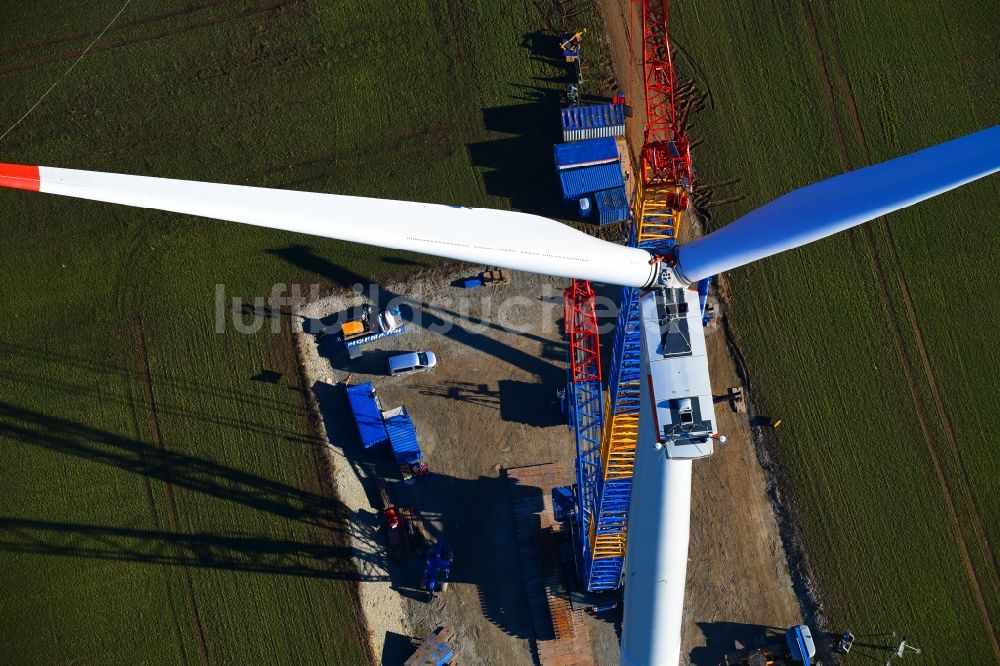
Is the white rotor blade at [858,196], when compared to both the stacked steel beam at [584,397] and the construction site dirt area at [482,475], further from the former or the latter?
the construction site dirt area at [482,475]

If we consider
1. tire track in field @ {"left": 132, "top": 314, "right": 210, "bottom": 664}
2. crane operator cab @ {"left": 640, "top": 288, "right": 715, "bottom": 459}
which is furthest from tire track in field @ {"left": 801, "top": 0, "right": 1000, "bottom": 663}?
tire track in field @ {"left": 132, "top": 314, "right": 210, "bottom": 664}

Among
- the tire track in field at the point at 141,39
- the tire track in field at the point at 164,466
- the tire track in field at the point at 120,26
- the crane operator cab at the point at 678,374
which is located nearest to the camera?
the crane operator cab at the point at 678,374

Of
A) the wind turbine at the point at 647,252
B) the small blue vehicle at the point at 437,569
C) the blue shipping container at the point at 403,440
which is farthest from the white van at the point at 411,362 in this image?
the wind turbine at the point at 647,252

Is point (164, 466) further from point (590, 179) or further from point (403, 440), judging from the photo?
point (590, 179)

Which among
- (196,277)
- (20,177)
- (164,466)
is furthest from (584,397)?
(20,177)

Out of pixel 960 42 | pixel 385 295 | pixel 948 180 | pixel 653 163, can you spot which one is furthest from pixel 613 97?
pixel 948 180

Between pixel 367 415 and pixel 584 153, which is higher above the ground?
pixel 584 153
